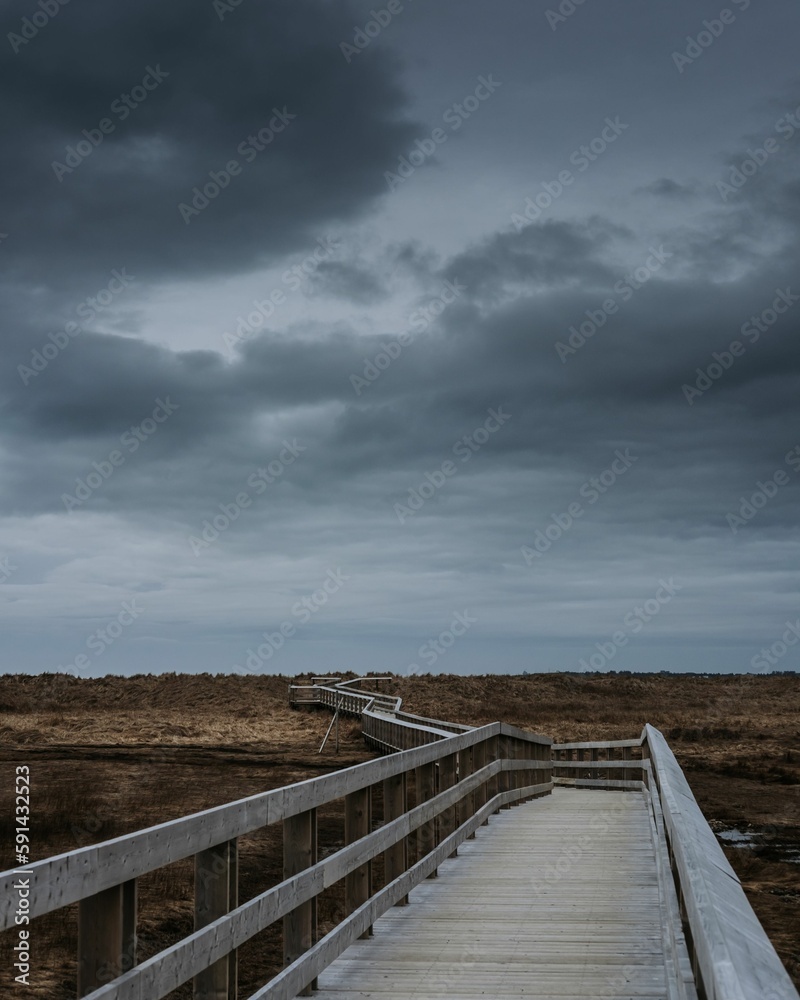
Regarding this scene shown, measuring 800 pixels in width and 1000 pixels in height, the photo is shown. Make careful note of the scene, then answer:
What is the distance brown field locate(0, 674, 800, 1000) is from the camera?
1216 centimetres

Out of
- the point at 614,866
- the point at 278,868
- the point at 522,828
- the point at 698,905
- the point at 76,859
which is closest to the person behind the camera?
the point at 698,905

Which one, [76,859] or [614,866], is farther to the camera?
[614,866]

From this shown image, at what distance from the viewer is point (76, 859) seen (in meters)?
3.37

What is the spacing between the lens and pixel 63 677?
85188 millimetres

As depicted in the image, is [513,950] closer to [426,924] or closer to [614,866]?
[426,924]

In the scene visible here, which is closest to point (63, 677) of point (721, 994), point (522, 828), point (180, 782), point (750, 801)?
point (180, 782)

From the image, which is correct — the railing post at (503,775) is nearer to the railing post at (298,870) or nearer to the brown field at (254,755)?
the brown field at (254,755)

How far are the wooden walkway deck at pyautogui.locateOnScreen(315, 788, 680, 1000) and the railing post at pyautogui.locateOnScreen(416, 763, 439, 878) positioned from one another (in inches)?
10.3

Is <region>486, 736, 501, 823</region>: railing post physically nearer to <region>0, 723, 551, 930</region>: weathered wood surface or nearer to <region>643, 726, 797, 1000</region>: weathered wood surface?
<region>0, 723, 551, 930</region>: weathered wood surface

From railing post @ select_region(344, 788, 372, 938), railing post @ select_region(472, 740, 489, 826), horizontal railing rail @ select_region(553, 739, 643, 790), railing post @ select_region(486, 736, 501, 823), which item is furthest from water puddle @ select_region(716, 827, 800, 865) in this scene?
railing post @ select_region(344, 788, 372, 938)

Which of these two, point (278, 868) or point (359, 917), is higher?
point (359, 917)

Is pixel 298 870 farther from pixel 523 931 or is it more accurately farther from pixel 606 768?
pixel 606 768

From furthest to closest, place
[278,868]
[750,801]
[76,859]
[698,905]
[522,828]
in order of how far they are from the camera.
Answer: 1. [750,801]
2. [278,868]
3. [522,828]
4. [76,859]
5. [698,905]

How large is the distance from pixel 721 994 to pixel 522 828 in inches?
462
